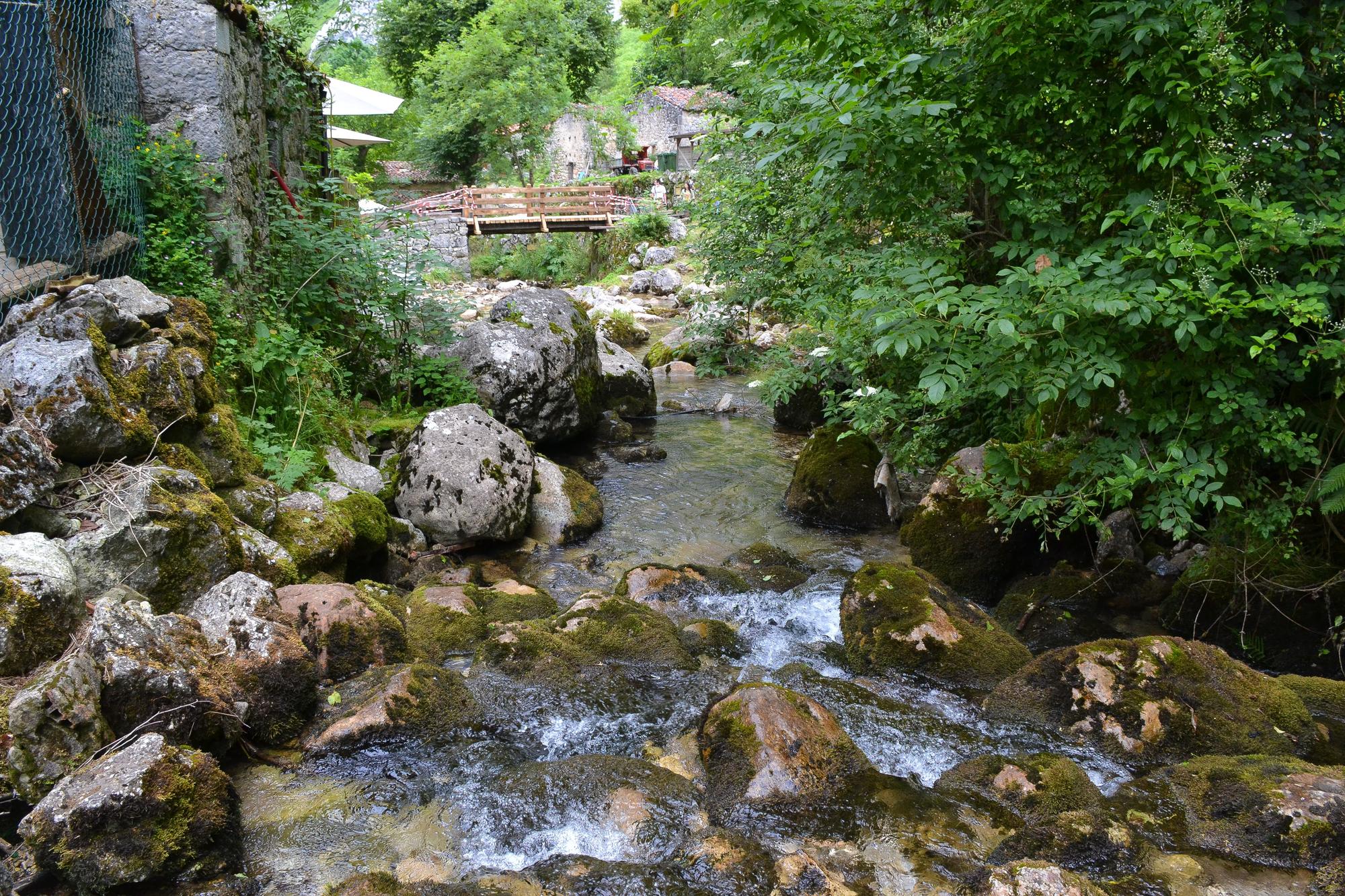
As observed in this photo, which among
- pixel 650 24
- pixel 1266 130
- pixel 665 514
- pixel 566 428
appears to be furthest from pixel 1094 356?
pixel 650 24

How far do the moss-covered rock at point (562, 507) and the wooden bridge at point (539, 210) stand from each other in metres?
18.4

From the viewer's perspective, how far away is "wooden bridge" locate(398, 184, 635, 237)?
25.5 meters

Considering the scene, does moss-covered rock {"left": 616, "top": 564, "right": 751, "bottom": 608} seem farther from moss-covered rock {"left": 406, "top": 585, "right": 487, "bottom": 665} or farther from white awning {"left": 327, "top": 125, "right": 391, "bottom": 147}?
white awning {"left": 327, "top": 125, "right": 391, "bottom": 147}

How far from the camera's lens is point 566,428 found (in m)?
10.2

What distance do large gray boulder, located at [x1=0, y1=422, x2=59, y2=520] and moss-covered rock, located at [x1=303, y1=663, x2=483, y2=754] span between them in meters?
1.74

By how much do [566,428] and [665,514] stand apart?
2.28 metres

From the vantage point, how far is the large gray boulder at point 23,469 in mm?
3998

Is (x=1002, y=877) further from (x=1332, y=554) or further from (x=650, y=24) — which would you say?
(x=650, y=24)

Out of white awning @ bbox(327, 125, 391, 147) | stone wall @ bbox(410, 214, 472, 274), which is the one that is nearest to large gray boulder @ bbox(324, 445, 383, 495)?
white awning @ bbox(327, 125, 391, 147)

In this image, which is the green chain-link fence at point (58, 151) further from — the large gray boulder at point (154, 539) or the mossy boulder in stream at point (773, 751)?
the mossy boulder in stream at point (773, 751)

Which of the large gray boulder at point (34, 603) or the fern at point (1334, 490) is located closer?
the large gray boulder at point (34, 603)

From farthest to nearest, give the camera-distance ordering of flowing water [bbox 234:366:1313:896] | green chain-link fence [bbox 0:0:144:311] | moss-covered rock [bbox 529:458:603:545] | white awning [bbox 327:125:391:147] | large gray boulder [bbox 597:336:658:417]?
white awning [bbox 327:125:391:147] < large gray boulder [bbox 597:336:658:417] < moss-covered rock [bbox 529:458:603:545] < green chain-link fence [bbox 0:0:144:311] < flowing water [bbox 234:366:1313:896]

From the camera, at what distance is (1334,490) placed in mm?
4125

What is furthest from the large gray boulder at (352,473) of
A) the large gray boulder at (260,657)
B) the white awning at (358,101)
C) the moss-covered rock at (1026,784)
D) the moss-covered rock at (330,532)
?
the white awning at (358,101)
